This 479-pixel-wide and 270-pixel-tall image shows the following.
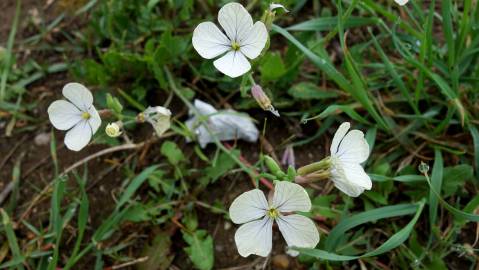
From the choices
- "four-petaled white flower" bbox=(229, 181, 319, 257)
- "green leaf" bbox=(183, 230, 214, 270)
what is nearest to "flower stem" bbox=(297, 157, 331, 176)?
"four-petaled white flower" bbox=(229, 181, 319, 257)

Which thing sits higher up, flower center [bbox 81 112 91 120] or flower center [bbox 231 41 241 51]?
flower center [bbox 231 41 241 51]

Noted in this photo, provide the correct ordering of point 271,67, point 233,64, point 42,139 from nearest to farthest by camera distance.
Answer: point 233,64 < point 271,67 < point 42,139

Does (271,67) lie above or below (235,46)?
below

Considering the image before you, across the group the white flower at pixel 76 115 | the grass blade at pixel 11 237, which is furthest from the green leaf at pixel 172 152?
the grass blade at pixel 11 237

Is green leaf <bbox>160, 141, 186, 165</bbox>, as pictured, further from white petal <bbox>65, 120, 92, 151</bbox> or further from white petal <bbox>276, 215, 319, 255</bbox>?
white petal <bbox>276, 215, 319, 255</bbox>

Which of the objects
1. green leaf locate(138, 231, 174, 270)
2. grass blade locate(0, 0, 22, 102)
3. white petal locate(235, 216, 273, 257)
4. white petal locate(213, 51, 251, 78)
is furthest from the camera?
grass blade locate(0, 0, 22, 102)

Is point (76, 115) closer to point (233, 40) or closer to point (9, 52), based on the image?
point (233, 40)

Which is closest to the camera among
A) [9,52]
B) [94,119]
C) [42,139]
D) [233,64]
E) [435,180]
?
[233,64]

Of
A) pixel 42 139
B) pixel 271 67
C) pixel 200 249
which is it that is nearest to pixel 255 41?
pixel 271 67
